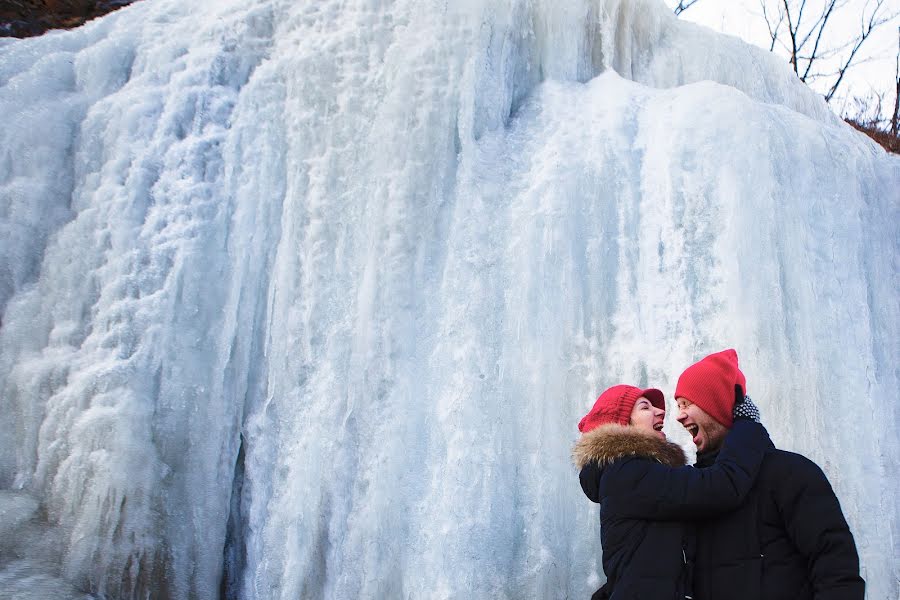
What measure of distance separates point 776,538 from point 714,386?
371 mm

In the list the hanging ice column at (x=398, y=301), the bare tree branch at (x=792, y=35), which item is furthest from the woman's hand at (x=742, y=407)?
the bare tree branch at (x=792, y=35)

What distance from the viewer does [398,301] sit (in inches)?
136

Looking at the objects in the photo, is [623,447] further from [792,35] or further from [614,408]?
[792,35]

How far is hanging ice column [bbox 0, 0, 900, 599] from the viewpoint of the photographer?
3.12 m

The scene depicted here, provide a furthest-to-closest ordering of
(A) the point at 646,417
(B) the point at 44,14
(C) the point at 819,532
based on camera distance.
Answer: (B) the point at 44,14 → (A) the point at 646,417 → (C) the point at 819,532

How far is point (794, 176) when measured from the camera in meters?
3.42

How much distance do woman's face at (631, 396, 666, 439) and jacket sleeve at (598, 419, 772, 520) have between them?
0.14 metres

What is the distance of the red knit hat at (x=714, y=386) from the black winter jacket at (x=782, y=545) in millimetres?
159

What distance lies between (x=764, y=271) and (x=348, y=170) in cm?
183

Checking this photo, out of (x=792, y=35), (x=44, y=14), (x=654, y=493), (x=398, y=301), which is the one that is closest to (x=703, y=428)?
(x=654, y=493)

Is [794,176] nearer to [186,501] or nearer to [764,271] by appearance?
[764,271]

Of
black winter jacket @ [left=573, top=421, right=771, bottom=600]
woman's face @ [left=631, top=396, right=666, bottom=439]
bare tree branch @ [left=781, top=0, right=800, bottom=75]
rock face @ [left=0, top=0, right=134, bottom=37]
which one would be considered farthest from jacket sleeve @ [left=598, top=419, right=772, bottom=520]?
bare tree branch @ [left=781, top=0, right=800, bottom=75]

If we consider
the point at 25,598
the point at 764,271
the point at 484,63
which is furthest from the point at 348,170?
the point at 25,598

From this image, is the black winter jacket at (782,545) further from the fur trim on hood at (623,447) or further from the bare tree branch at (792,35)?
the bare tree branch at (792,35)
